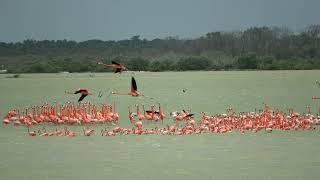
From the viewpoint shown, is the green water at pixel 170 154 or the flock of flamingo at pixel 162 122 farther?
the flock of flamingo at pixel 162 122

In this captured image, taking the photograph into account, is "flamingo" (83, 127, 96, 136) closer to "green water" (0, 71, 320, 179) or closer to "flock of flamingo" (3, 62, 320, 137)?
"flock of flamingo" (3, 62, 320, 137)

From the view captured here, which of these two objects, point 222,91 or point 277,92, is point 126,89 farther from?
point 277,92

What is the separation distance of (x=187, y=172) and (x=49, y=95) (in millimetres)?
8590

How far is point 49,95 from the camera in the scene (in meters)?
14.2

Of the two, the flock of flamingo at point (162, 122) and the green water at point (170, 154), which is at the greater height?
the flock of flamingo at point (162, 122)

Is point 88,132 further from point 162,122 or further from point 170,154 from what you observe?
point 170,154

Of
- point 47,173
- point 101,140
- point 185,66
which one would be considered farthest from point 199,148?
point 185,66

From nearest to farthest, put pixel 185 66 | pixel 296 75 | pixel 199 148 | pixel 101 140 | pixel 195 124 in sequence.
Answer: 1. pixel 199 148
2. pixel 101 140
3. pixel 195 124
4. pixel 296 75
5. pixel 185 66

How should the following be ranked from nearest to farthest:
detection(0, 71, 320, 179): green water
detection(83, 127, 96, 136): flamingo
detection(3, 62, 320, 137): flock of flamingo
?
detection(0, 71, 320, 179): green water → detection(83, 127, 96, 136): flamingo → detection(3, 62, 320, 137): flock of flamingo

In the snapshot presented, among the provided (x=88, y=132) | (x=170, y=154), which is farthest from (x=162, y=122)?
(x=170, y=154)

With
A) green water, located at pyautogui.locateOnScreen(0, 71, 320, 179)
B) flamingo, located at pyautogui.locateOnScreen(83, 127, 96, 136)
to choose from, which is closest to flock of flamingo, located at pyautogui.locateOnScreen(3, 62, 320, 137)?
flamingo, located at pyautogui.locateOnScreen(83, 127, 96, 136)

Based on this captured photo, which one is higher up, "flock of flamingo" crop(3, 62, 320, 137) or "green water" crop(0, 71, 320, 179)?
"flock of flamingo" crop(3, 62, 320, 137)

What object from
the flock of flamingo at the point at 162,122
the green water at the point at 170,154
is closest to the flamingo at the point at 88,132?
the flock of flamingo at the point at 162,122

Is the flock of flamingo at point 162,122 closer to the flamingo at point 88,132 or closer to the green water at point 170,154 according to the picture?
the flamingo at point 88,132
